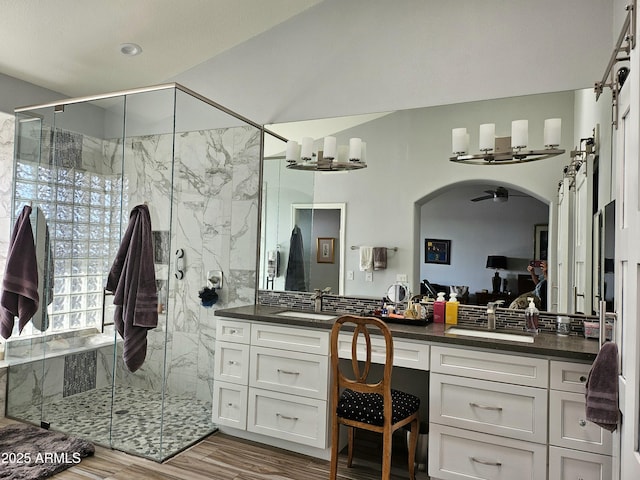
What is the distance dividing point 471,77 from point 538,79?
401mm

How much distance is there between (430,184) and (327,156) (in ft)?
2.63

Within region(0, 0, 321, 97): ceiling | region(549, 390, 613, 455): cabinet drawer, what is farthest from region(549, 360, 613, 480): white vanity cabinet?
region(0, 0, 321, 97): ceiling

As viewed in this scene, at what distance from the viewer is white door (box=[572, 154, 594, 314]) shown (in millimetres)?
2561

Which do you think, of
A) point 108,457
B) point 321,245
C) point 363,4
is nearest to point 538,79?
point 363,4

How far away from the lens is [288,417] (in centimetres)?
288

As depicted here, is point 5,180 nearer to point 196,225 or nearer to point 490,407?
point 196,225

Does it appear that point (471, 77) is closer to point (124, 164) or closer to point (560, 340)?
point (560, 340)

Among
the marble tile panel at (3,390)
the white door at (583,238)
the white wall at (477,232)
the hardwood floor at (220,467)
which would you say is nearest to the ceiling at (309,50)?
the white door at (583,238)

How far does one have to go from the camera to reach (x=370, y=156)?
3.27m

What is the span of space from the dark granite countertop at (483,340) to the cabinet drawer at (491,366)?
4 centimetres

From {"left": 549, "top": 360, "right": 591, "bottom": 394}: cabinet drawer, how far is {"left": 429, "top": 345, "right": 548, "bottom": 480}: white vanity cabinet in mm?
39

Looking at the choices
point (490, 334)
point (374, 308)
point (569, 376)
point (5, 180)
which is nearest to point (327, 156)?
point (374, 308)

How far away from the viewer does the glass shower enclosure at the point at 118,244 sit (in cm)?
295

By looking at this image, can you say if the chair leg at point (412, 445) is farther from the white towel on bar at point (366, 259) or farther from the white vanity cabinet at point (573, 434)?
the white towel on bar at point (366, 259)
